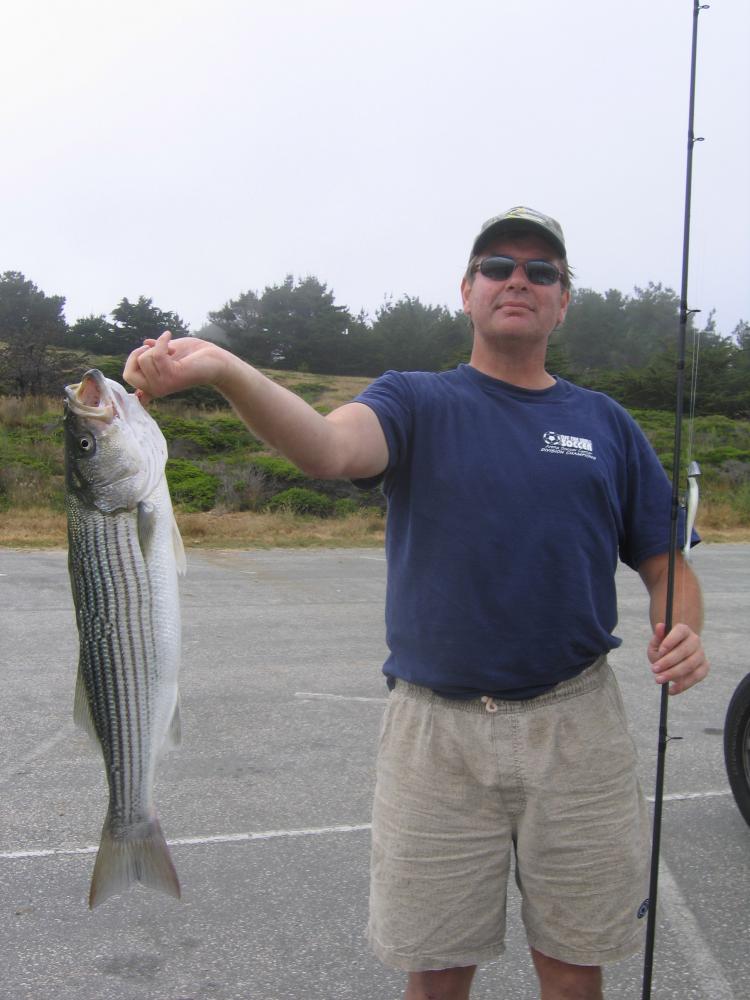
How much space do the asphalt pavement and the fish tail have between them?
1.11 meters

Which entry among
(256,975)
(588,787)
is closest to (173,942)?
(256,975)

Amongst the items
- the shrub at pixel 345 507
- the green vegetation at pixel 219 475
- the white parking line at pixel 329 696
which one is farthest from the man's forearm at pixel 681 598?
the shrub at pixel 345 507

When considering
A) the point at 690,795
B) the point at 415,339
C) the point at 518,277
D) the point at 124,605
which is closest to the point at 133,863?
the point at 124,605

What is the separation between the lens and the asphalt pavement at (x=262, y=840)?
10.1ft

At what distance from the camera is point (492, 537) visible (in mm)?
2191

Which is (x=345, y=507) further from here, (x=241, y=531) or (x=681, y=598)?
(x=681, y=598)

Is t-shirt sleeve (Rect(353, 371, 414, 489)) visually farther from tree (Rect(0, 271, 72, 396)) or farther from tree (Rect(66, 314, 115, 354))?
tree (Rect(0, 271, 72, 396))

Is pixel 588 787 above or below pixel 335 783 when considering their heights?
above

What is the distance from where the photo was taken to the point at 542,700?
227cm

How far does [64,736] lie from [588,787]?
13.1ft

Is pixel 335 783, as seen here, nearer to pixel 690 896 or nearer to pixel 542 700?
pixel 690 896

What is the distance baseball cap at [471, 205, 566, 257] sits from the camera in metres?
2.39

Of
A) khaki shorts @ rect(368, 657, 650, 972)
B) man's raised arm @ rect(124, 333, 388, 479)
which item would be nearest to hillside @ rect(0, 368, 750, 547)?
man's raised arm @ rect(124, 333, 388, 479)

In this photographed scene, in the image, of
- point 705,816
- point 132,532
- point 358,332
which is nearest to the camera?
point 132,532
